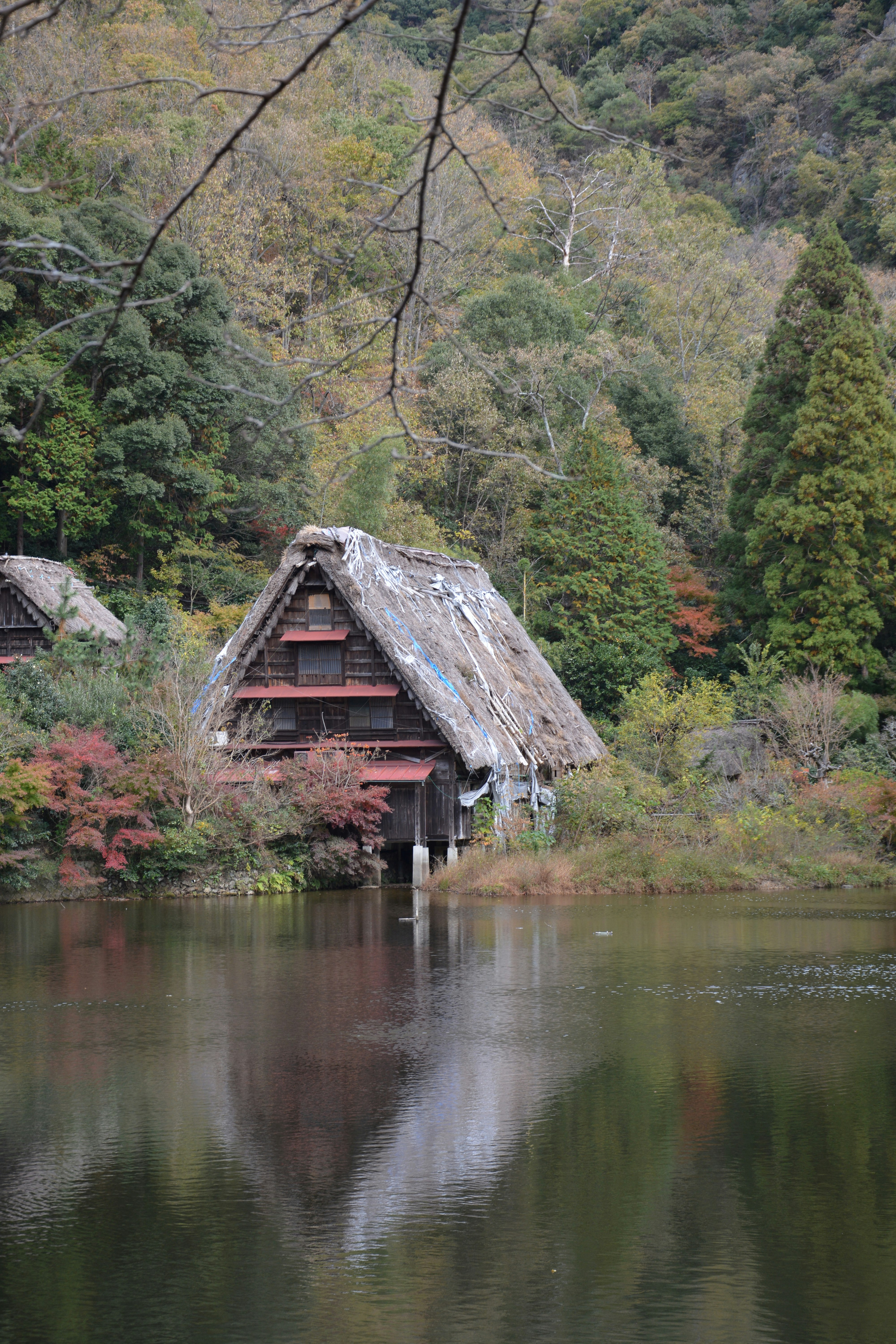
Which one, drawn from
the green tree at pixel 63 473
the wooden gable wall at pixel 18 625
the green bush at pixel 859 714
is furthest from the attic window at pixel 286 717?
the green bush at pixel 859 714

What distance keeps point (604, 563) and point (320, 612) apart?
1333cm

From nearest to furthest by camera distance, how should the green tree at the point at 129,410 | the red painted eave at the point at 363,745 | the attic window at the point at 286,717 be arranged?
the red painted eave at the point at 363,745, the attic window at the point at 286,717, the green tree at the point at 129,410

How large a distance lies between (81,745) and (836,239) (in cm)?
2392

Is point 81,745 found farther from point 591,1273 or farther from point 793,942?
point 591,1273

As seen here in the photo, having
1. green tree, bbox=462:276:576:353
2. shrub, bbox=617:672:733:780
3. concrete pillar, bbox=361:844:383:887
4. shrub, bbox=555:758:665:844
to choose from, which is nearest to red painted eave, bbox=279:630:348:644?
concrete pillar, bbox=361:844:383:887

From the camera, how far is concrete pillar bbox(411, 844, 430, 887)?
22.2m

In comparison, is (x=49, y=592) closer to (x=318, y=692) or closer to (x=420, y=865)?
(x=318, y=692)

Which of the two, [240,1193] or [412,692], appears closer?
[240,1193]

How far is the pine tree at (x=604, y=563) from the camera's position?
1346 inches

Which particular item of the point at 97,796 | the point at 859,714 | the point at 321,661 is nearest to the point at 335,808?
the point at 321,661

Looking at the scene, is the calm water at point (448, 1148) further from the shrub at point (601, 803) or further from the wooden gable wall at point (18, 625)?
the wooden gable wall at point (18, 625)

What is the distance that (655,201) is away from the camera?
168 ft

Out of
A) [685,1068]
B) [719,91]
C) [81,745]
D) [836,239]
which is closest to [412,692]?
[81,745]

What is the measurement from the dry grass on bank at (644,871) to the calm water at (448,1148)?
6296 mm
